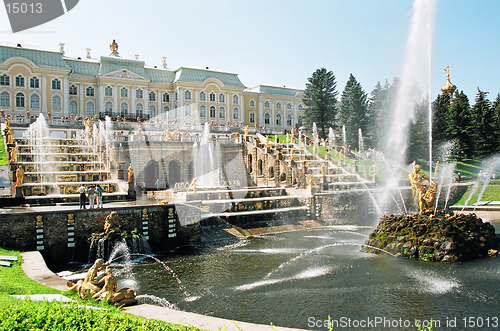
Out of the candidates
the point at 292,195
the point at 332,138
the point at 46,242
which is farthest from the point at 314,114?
the point at 46,242

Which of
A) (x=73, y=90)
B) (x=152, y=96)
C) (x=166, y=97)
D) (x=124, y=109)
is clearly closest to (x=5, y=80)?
(x=73, y=90)

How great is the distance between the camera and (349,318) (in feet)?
32.9

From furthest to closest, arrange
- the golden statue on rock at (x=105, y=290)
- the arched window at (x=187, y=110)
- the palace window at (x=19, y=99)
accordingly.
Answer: the arched window at (x=187, y=110) < the palace window at (x=19, y=99) < the golden statue on rock at (x=105, y=290)

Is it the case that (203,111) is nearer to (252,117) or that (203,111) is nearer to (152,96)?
(152,96)

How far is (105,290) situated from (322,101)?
169 feet

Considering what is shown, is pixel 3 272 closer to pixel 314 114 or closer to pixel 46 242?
pixel 46 242

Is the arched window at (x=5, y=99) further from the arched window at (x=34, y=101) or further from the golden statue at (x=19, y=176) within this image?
the golden statue at (x=19, y=176)

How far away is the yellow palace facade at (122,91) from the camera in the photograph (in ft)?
162

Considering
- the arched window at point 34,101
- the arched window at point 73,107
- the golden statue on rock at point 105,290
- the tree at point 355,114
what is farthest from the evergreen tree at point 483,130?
the arched window at point 34,101

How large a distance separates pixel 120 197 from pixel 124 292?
15099mm

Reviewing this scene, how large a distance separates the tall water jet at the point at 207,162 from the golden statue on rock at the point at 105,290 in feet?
87.8

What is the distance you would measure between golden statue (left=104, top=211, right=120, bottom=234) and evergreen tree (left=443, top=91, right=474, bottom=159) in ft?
144

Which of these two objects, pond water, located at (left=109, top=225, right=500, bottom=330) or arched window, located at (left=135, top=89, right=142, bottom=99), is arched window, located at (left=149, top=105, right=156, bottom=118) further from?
pond water, located at (left=109, top=225, right=500, bottom=330)

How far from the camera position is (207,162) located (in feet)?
124
